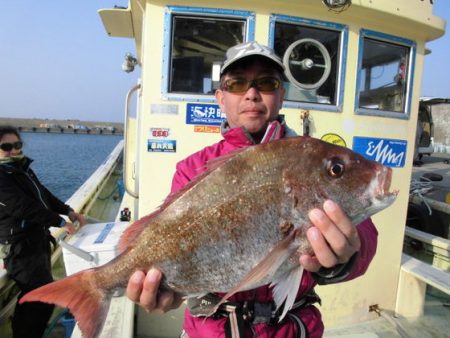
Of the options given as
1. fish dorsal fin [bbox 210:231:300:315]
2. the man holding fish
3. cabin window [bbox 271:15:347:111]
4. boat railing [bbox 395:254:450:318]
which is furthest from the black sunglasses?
boat railing [bbox 395:254:450:318]

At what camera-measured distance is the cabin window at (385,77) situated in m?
4.20

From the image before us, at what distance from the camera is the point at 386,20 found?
3.98 meters

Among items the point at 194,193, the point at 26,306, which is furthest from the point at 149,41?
the point at 26,306

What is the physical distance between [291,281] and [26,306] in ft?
11.9

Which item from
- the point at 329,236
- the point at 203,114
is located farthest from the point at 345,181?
the point at 203,114

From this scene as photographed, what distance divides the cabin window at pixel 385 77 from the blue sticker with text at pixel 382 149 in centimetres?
32

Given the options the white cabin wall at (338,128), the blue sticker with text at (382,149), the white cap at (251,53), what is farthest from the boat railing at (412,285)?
the white cap at (251,53)

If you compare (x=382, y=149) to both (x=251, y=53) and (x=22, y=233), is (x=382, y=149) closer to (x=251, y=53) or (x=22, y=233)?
(x=251, y=53)

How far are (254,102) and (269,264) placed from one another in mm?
880

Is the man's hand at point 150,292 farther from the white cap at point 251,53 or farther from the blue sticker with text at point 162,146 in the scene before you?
the blue sticker with text at point 162,146

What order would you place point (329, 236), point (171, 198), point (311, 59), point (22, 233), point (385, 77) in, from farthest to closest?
point (385, 77) < point (22, 233) < point (311, 59) < point (171, 198) < point (329, 236)

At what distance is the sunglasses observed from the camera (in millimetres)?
1956

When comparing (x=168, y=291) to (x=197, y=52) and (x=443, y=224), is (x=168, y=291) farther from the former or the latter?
(x=443, y=224)

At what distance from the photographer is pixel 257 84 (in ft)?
6.43
